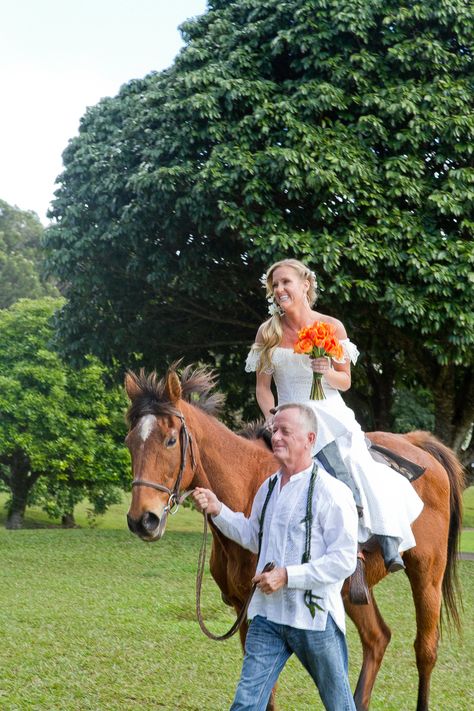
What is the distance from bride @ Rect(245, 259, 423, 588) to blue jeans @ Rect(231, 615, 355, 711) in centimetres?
151

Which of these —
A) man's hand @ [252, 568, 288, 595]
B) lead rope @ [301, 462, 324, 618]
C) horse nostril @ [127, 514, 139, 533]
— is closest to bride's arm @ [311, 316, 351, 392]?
lead rope @ [301, 462, 324, 618]

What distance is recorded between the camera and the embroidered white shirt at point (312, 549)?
382 cm

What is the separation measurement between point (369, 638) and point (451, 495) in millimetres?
1466

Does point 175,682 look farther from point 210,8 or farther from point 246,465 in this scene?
point 210,8

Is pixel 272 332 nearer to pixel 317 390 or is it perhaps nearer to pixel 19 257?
pixel 317 390

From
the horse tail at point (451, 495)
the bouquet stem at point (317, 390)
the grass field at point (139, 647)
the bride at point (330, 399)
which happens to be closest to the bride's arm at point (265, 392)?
the bride at point (330, 399)

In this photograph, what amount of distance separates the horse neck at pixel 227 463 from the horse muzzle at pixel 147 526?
63 centimetres

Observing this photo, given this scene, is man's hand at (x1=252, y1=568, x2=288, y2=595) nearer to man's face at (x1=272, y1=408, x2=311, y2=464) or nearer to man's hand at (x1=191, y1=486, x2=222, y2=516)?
man's face at (x1=272, y1=408, x2=311, y2=464)

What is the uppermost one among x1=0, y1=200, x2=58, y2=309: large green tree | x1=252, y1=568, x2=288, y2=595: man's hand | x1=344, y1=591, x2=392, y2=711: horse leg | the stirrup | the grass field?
x1=0, y1=200, x2=58, y2=309: large green tree

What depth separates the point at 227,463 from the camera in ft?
17.3

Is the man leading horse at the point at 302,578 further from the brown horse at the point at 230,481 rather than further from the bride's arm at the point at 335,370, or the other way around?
the bride's arm at the point at 335,370

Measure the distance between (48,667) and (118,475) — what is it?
18881 millimetres

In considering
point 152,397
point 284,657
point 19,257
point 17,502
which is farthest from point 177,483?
point 19,257

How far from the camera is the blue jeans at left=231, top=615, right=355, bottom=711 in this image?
3.84 metres
